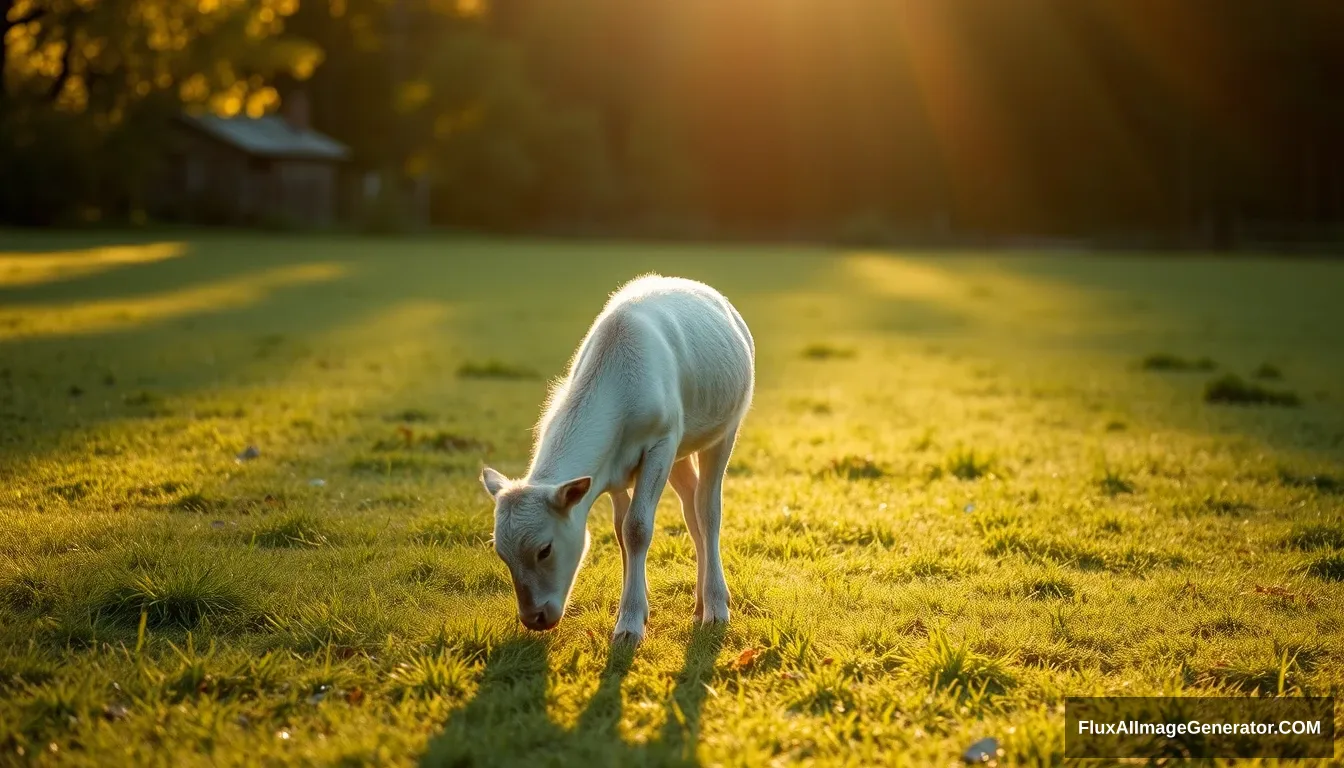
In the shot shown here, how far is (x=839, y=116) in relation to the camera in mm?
86125

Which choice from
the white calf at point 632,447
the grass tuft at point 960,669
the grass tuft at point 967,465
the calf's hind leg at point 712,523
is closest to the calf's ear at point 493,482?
the white calf at point 632,447

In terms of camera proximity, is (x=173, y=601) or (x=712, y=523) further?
(x=712, y=523)

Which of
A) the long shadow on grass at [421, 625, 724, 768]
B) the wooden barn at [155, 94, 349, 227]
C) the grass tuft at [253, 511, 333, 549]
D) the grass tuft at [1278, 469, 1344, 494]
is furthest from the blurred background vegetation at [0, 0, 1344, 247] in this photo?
the long shadow on grass at [421, 625, 724, 768]

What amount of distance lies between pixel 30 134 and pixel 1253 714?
5093 centimetres

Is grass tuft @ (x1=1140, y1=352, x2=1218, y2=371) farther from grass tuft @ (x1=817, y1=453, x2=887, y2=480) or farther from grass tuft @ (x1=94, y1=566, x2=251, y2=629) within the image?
grass tuft @ (x1=94, y1=566, x2=251, y2=629)

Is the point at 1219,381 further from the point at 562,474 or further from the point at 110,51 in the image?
the point at 110,51

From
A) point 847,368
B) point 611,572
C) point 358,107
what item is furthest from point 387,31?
point 611,572

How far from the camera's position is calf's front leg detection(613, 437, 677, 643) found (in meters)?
5.28

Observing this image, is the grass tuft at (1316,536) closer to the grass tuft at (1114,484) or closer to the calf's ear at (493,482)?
the grass tuft at (1114,484)

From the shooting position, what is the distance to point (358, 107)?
253 ft

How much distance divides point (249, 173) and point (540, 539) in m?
63.8

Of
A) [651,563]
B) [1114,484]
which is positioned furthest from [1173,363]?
[651,563]

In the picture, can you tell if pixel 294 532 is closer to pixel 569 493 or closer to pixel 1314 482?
pixel 569 493

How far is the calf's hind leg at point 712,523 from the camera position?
19.0ft
